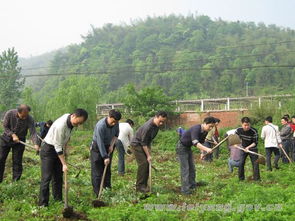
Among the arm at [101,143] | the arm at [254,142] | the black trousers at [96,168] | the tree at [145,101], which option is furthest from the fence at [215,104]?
the arm at [101,143]

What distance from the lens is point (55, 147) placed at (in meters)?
6.94

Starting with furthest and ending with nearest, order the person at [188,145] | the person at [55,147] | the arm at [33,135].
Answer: the arm at [33,135]
the person at [188,145]
the person at [55,147]

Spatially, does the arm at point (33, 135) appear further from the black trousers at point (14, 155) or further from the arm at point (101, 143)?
the arm at point (101, 143)

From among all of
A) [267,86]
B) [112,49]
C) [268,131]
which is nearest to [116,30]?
[112,49]

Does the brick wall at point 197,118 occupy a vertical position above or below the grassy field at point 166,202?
above

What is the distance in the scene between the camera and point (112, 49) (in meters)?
126

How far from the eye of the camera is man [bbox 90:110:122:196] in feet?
25.7

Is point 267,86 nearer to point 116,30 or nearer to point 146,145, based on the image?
point 146,145

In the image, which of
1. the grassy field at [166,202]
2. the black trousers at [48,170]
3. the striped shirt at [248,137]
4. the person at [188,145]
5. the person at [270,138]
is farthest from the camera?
the person at [270,138]

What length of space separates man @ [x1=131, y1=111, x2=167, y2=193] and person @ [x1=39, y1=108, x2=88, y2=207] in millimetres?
1910

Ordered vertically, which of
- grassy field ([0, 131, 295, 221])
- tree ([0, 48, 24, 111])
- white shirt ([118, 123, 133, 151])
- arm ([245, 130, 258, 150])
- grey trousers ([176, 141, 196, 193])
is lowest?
grassy field ([0, 131, 295, 221])

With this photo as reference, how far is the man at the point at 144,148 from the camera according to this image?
8.48 m

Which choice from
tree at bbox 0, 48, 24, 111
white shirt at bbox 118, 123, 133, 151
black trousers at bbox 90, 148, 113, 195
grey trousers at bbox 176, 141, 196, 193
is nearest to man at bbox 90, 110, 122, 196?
black trousers at bbox 90, 148, 113, 195

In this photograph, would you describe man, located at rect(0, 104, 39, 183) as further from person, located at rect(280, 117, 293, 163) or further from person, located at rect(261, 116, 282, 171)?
person, located at rect(280, 117, 293, 163)
